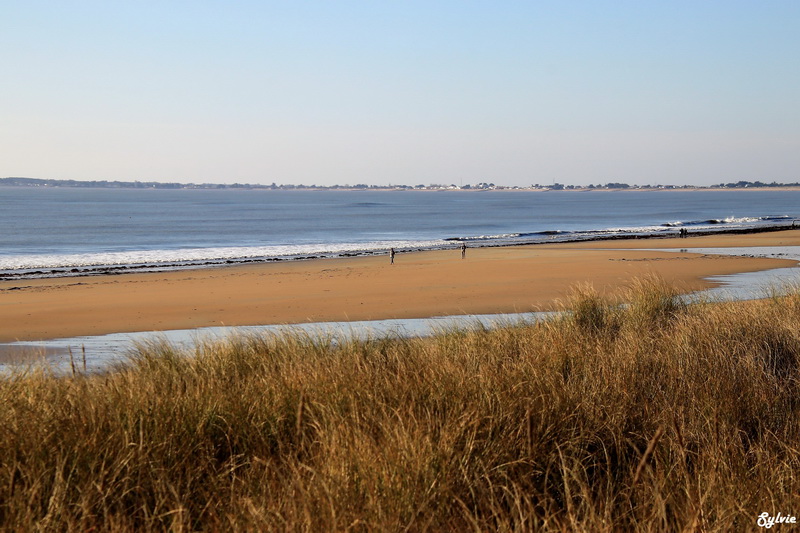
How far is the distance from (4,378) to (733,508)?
16.7 ft

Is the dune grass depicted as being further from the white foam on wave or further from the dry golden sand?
the white foam on wave

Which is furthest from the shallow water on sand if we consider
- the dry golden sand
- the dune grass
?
the dune grass

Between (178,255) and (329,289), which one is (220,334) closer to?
(329,289)

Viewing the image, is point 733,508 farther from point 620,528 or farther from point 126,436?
point 126,436

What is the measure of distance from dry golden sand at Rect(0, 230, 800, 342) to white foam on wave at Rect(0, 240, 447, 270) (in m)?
6.35

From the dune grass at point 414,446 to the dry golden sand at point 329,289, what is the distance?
961 cm

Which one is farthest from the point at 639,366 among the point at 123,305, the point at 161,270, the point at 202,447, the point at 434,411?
the point at 161,270

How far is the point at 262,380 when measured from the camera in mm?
5496

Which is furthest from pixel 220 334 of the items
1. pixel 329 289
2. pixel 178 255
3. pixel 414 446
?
pixel 178 255

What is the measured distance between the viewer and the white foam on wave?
36.7 metres

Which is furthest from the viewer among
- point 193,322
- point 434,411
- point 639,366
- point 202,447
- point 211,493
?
point 193,322

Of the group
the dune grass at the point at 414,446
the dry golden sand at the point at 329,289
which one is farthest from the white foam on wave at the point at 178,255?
the dune grass at the point at 414,446

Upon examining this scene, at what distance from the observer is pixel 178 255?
41.6 metres

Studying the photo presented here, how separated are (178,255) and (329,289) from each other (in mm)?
20900
